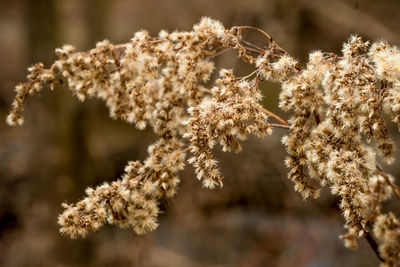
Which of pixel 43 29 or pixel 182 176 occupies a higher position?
pixel 43 29

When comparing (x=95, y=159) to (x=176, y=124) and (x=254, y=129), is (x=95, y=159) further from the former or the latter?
(x=254, y=129)

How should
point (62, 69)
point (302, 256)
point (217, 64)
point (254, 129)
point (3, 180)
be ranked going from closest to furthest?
point (254, 129), point (62, 69), point (302, 256), point (217, 64), point (3, 180)

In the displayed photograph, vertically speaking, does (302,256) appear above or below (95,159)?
below

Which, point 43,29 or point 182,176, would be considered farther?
point 182,176

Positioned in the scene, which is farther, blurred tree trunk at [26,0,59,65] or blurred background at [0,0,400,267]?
blurred background at [0,0,400,267]

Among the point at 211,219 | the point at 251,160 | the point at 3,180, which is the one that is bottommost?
the point at 211,219

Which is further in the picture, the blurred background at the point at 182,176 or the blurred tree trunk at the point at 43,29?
the blurred background at the point at 182,176

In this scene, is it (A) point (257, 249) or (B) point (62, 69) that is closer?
(B) point (62, 69)

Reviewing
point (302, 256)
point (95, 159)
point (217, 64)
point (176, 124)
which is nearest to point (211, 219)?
point (302, 256)
